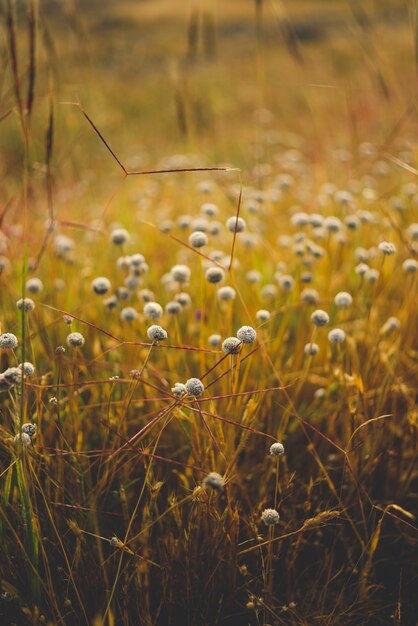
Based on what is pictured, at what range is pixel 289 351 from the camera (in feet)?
5.93

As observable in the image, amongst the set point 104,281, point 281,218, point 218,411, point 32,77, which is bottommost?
point 281,218

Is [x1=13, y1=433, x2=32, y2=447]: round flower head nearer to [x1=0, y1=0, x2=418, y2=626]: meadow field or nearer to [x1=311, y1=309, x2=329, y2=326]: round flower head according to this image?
[x1=0, y1=0, x2=418, y2=626]: meadow field

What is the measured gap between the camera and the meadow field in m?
1.04

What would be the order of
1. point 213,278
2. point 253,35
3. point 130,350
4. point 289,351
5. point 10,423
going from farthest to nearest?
point 253,35 < point 289,351 < point 130,350 < point 213,278 < point 10,423

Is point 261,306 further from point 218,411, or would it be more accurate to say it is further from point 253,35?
point 253,35

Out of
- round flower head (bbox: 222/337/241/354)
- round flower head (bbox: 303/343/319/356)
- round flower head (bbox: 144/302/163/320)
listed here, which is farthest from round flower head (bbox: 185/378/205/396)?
round flower head (bbox: 303/343/319/356)

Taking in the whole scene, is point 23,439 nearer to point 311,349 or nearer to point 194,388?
point 194,388

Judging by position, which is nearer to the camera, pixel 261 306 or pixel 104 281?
pixel 104 281

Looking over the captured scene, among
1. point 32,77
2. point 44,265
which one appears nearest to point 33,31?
point 32,77

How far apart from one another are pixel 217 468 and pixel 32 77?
3.39ft

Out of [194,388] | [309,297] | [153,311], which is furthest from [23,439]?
[309,297]

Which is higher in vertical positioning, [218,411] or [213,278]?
[213,278]

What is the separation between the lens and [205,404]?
4.33 feet

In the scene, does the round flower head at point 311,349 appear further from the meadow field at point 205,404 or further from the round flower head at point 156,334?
the round flower head at point 156,334
